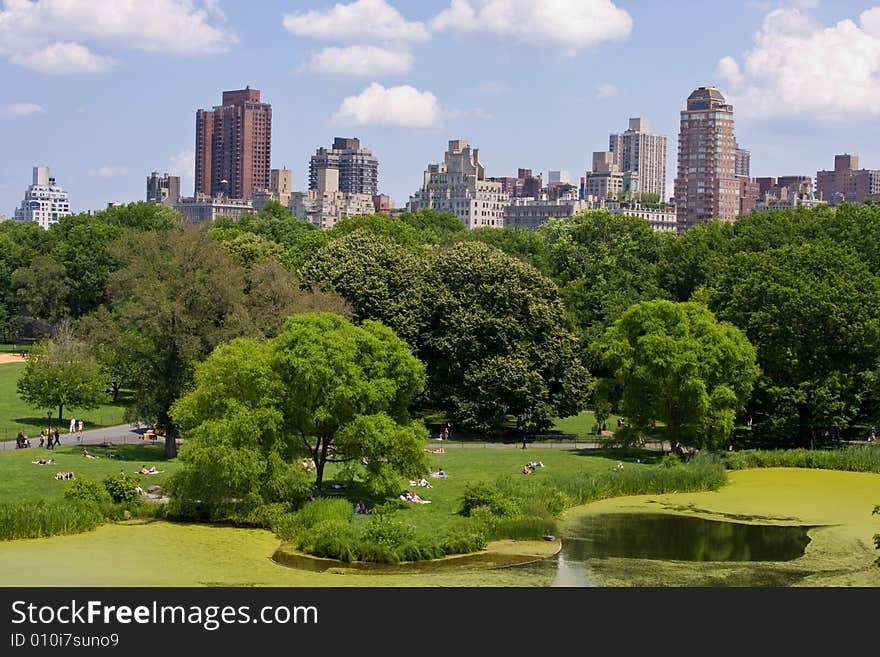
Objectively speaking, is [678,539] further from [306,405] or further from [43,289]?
[43,289]

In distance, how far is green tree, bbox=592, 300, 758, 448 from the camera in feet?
201

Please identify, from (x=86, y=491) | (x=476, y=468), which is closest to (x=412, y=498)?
(x=476, y=468)

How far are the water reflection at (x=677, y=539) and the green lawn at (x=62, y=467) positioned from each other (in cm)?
1703

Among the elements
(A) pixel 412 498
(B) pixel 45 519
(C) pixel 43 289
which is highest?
(C) pixel 43 289

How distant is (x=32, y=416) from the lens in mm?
71250

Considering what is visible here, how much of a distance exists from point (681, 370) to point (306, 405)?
20.5 meters

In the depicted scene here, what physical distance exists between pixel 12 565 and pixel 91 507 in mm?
6751

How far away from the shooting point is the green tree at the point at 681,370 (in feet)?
201

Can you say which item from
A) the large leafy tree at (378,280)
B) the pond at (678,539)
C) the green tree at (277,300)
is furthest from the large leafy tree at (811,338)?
the green tree at (277,300)

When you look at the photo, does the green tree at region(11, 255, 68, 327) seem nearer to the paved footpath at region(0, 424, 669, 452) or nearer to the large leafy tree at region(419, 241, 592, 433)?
the paved footpath at region(0, 424, 669, 452)

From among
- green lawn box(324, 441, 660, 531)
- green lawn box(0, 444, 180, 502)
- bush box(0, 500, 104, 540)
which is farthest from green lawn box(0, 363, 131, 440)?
bush box(0, 500, 104, 540)

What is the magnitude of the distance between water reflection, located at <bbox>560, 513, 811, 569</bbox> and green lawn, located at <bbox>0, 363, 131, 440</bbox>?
104ft
